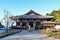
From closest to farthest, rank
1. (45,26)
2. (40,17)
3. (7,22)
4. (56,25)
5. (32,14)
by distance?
(7,22) < (56,25) < (45,26) < (40,17) < (32,14)

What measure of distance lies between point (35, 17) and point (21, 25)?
14.1ft

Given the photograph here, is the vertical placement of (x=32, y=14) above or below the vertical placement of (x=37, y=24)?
above

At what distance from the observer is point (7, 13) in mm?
26344

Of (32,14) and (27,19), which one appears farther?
(32,14)

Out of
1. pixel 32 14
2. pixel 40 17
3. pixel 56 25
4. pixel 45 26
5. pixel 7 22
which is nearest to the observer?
pixel 7 22

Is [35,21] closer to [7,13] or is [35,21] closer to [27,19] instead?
[27,19]

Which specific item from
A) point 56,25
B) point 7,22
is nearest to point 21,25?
point 56,25

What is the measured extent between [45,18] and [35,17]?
8.64 ft

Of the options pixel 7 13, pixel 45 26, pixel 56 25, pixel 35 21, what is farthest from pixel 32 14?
pixel 7 13

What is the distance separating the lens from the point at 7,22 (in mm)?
26281

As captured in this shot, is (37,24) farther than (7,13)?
Yes

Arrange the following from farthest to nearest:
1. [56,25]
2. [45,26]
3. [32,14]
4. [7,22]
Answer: [32,14], [45,26], [56,25], [7,22]

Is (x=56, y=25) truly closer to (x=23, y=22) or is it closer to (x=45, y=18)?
(x=45, y=18)

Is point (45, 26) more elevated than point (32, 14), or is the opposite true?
point (32, 14)
